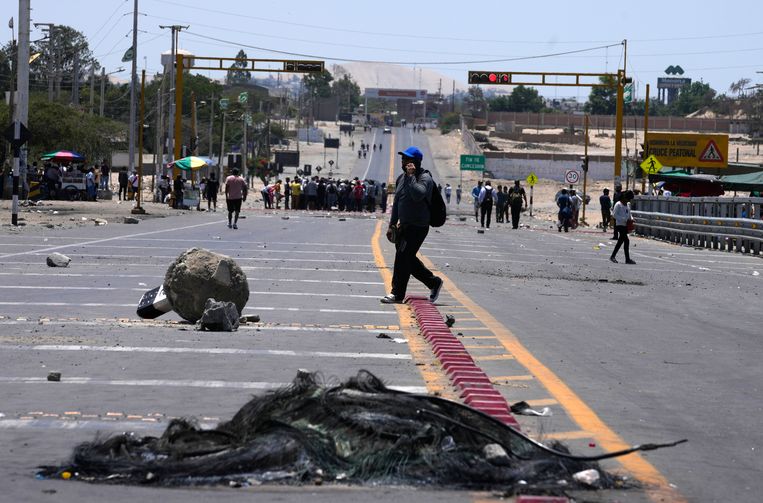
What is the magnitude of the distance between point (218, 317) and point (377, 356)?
2.22 metres

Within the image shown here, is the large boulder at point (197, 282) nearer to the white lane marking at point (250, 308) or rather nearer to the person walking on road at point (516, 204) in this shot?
the white lane marking at point (250, 308)

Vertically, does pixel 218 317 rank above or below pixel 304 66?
below

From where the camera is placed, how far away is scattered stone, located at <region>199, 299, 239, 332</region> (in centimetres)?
1200

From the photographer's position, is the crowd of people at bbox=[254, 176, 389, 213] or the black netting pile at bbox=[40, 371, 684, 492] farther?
the crowd of people at bbox=[254, 176, 389, 213]

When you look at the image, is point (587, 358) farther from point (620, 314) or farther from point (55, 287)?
point (55, 287)

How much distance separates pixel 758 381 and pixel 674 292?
10.2m

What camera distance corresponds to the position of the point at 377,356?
411 inches

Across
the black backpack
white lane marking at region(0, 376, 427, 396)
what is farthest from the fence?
white lane marking at region(0, 376, 427, 396)

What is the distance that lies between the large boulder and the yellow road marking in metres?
2.78

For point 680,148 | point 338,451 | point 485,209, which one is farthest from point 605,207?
point 338,451

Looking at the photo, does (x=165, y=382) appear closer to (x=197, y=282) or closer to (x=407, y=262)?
(x=197, y=282)

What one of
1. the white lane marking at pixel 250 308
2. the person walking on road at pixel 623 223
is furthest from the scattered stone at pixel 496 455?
the person walking on road at pixel 623 223

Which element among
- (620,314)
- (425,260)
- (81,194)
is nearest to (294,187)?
(81,194)

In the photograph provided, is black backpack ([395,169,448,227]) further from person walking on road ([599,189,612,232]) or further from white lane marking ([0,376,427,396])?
person walking on road ([599,189,612,232])
